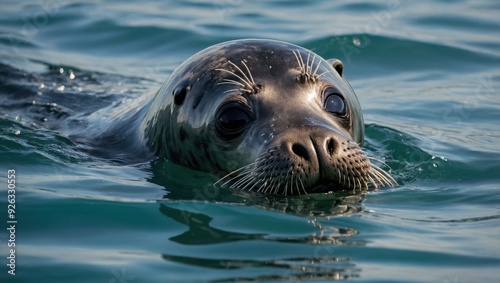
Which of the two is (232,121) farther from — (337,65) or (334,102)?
(337,65)

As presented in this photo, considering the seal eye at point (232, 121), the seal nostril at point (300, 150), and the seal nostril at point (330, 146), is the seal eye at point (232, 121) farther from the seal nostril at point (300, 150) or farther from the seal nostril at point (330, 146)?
the seal nostril at point (330, 146)

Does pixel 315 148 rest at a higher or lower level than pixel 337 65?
lower

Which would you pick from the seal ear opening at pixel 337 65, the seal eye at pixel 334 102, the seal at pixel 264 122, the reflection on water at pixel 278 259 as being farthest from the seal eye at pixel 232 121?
the seal ear opening at pixel 337 65

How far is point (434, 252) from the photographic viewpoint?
5023mm

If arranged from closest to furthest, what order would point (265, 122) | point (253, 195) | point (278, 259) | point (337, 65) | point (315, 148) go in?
point (278, 259)
point (315, 148)
point (253, 195)
point (265, 122)
point (337, 65)

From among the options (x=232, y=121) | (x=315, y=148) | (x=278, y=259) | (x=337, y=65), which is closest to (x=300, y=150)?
(x=315, y=148)

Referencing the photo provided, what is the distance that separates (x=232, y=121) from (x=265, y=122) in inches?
11.1

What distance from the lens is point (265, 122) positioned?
595 cm

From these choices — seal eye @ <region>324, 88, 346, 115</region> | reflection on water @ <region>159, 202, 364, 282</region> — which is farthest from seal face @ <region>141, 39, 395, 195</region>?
reflection on water @ <region>159, 202, 364, 282</region>

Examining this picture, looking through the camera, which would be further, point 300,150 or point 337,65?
point 337,65

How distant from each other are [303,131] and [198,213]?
2.53ft

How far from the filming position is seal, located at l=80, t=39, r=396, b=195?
5.62 meters

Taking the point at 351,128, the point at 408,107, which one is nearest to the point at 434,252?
the point at 351,128

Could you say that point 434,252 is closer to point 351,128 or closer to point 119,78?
point 351,128
